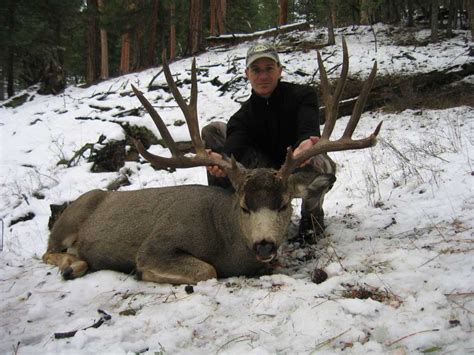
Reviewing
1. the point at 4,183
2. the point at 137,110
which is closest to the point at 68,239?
the point at 4,183

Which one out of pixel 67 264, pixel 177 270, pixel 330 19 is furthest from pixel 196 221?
pixel 330 19

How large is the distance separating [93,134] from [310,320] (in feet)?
30.0

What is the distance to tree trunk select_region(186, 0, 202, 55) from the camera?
19781 mm

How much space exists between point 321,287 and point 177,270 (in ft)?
4.64

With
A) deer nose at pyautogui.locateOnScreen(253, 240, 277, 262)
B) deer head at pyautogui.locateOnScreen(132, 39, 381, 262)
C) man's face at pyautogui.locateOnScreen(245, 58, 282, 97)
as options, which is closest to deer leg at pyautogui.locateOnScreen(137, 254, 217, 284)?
deer head at pyautogui.locateOnScreen(132, 39, 381, 262)

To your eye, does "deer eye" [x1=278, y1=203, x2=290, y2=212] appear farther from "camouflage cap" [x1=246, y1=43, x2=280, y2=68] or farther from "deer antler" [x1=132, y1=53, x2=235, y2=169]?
"camouflage cap" [x1=246, y1=43, x2=280, y2=68]

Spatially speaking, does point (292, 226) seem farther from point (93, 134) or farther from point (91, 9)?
point (91, 9)

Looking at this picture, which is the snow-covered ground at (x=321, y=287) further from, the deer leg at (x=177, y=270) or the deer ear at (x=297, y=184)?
the deer ear at (x=297, y=184)

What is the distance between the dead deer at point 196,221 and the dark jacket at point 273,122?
0.86m

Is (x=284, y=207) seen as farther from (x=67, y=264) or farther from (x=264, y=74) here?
(x=67, y=264)

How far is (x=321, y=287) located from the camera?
313 centimetres

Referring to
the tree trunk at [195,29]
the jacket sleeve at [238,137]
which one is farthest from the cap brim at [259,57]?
the tree trunk at [195,29]

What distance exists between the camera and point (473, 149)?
20.0 feet

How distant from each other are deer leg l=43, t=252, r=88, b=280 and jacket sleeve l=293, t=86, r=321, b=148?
282cm
